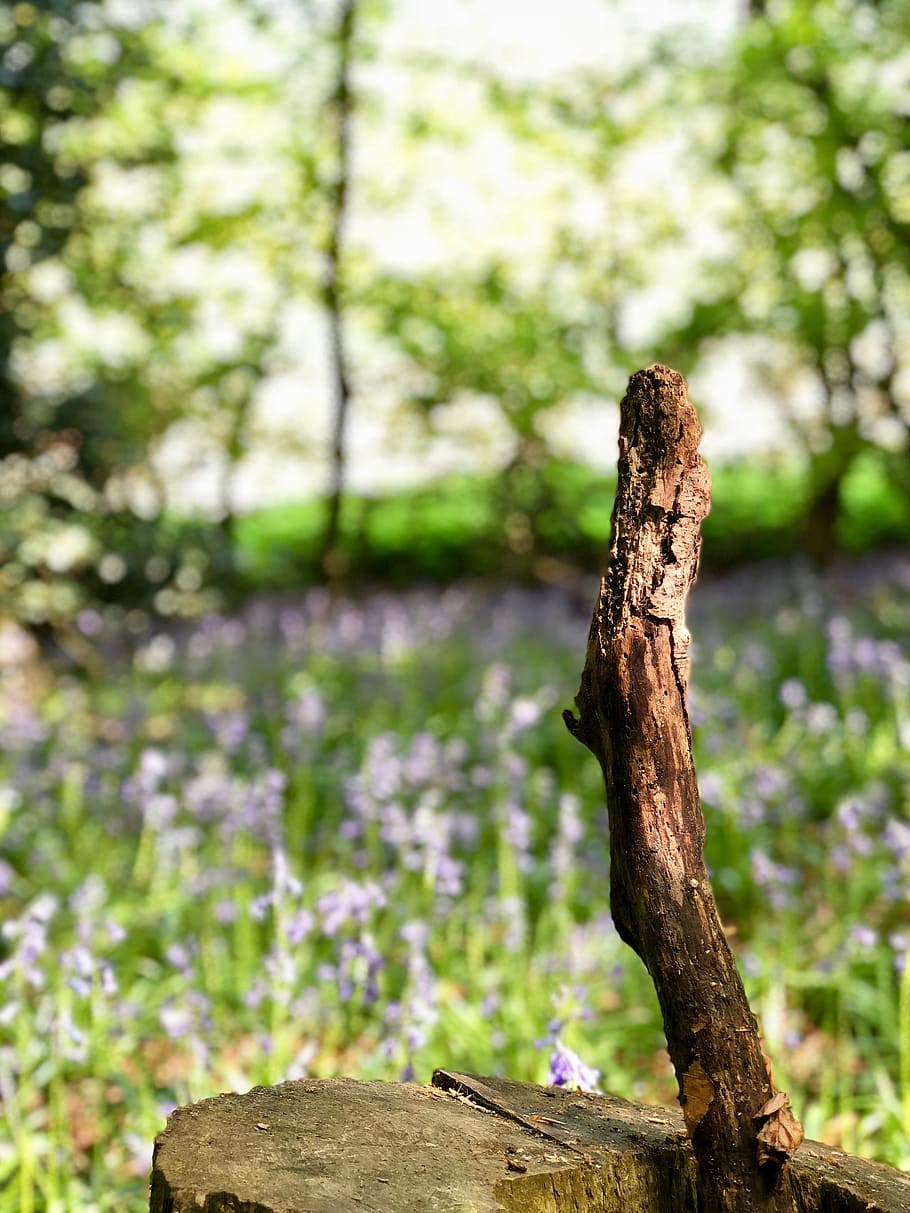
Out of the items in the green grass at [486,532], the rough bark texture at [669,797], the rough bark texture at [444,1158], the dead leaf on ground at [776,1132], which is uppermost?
the green grass at [486,532]

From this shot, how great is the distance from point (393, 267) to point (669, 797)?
8.93 meters

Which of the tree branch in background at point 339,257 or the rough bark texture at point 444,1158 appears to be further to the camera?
the tree branch in background at point 339,257

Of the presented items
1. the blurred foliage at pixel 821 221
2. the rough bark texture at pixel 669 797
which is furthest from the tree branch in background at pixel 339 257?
the rough bark texture at pixel 669 797

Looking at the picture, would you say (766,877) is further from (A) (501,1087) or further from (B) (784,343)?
(B) (784,343)

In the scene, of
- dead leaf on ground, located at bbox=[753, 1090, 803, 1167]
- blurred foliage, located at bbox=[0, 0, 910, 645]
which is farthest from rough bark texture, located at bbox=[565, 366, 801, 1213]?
blurred foliage, located at bbox=[0, 0, 910, 645]

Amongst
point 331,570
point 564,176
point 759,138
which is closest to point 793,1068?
point 331,570

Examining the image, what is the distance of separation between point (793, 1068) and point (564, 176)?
10539 millimetres

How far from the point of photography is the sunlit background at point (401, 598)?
3551 millimetres

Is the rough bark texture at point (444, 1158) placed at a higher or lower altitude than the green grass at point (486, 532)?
lower

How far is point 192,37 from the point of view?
9.16 meters

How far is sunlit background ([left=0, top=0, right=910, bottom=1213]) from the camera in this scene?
355 centimetres

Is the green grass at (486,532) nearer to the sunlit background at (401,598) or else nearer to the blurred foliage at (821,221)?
the sunlit background at (401,598)

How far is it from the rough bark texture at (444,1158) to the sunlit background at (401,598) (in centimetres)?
31

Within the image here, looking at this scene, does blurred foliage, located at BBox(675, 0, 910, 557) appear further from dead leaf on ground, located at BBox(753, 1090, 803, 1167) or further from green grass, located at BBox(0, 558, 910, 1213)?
dead leaf on ground, located at BBox(753, 1090, 803, 1167)
